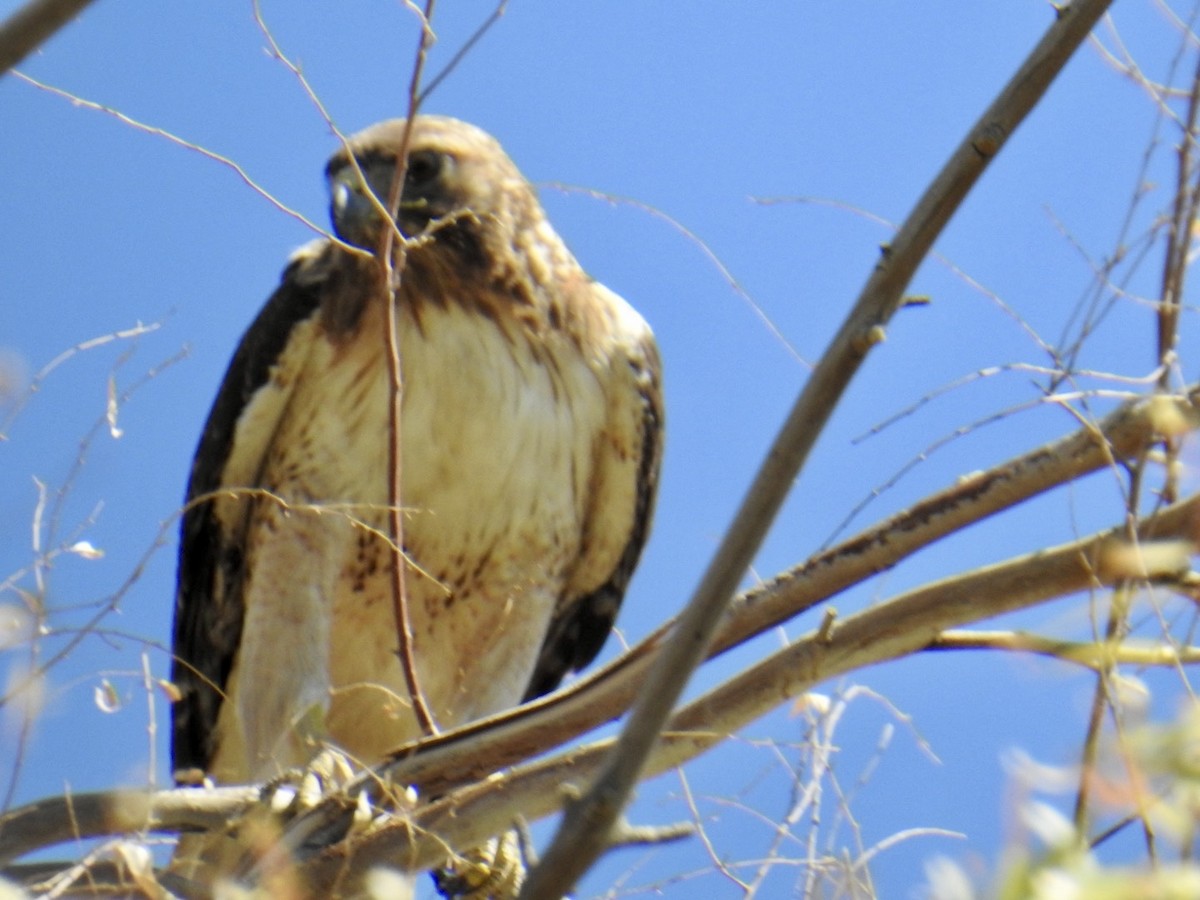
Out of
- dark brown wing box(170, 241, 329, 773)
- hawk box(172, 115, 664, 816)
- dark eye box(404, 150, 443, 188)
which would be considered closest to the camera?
hawk box(172, 115, 664, 816)

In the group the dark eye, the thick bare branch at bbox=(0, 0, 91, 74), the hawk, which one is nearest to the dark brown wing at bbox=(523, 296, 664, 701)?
the hawk

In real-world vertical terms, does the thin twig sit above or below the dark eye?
below

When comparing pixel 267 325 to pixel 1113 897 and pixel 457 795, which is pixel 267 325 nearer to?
pixel 457 795

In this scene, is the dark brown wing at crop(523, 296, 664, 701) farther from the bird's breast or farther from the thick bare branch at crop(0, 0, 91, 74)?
the thick bare branch at crop(0, 0, 91, 74)

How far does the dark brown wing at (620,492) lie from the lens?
483 centimetres

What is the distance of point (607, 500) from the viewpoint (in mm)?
4945

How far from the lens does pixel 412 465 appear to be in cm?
450

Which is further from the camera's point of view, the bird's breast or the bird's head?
the bird's head

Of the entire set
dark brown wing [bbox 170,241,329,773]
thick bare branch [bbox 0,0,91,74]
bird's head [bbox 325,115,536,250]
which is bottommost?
dark brown wing [bbox 170,241,329,773]

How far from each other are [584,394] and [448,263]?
1.78 ft

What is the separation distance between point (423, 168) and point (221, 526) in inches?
47.4

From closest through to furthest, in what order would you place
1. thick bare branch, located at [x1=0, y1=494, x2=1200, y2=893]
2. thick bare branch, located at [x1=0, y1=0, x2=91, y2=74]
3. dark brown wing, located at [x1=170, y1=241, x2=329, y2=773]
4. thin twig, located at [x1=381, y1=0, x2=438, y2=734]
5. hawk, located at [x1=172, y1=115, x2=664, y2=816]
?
1. thick bare branch, located at [x1=0, y1=0, x2=91, y2=74]
2. thick bare branch, located at [x1=0, y1=494, x2=1200, y2=893]
3. thin twig, located at [x1=381, y1=0, x2=438, y2=734]
4. hawk, located at [x1=172, y1=115, x2=664, y2=816]
5. dark brown wing, located at [x1=170, y1=241, x2=329, y2=773]

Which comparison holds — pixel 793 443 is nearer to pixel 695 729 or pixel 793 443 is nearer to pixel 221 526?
pixel 695 729

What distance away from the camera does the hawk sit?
4.47 meters
